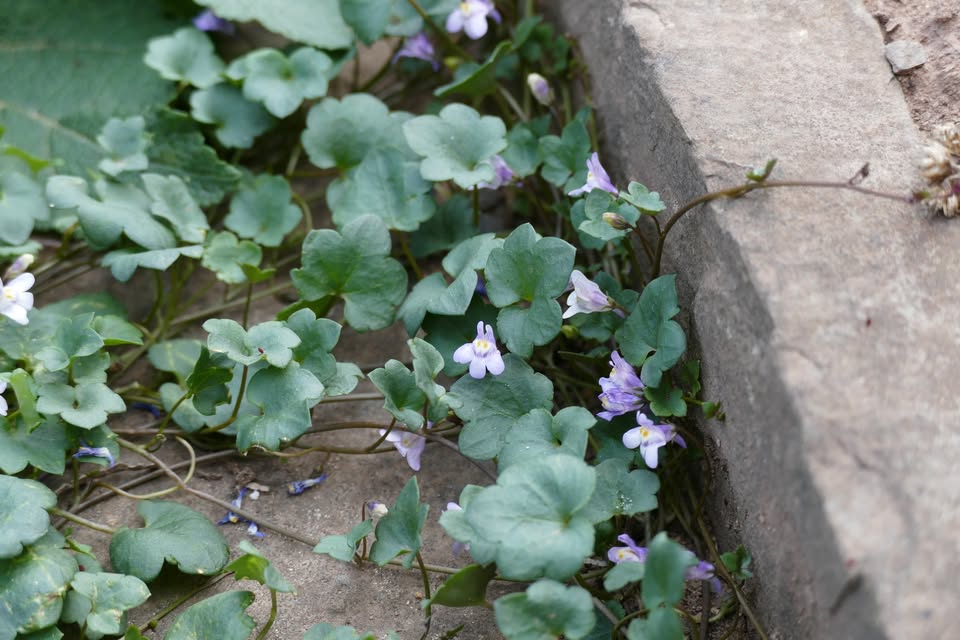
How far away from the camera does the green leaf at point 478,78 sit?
2.36 meters

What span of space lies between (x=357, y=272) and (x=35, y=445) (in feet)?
2.33

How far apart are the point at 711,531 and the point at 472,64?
1.37m

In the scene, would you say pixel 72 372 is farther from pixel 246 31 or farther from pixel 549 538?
pixel 246 31

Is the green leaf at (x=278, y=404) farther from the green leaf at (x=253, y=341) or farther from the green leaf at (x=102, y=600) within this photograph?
the green leaf at (x=102, y=600)

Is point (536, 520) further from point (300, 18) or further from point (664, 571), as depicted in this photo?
point (300, 18)

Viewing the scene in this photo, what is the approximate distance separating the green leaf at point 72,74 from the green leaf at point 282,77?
0.33m

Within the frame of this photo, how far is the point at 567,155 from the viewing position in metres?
2.23

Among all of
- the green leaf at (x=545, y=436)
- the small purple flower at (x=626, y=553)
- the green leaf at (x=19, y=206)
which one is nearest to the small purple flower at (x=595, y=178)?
the green leaf at (x=545, y=436)

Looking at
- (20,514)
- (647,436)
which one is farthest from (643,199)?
(20,514)

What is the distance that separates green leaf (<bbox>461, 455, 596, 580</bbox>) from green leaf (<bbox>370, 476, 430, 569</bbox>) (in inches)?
5.6

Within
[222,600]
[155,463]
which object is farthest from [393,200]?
[222,600]

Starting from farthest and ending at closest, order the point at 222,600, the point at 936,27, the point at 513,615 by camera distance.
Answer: the point at 936,27, the point at 222,600, the point at 513,615

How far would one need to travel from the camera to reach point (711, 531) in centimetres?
187

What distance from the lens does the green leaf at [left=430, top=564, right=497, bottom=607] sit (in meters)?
1.57
